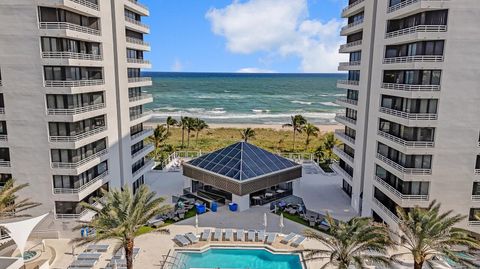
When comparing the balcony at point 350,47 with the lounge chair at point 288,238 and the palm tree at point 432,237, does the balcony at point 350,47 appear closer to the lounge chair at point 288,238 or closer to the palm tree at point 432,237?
the lounge chair at point 288,238

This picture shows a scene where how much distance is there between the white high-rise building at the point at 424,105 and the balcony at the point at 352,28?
2.64 meters

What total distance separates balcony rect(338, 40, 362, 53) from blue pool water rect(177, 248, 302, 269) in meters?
21.5

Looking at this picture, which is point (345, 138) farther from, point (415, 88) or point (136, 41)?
point (136, 41)

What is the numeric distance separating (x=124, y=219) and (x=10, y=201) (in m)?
11.5

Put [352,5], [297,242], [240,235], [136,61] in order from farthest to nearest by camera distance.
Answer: [136,61]
[352,5]
[240,235]
[297,242]

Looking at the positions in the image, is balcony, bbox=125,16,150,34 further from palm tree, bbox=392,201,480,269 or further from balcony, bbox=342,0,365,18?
palm tree, bbox=392,201,480,269

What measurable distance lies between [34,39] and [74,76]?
377 cm

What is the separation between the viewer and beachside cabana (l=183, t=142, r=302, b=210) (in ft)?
118

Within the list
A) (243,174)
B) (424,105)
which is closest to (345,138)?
(243,174)

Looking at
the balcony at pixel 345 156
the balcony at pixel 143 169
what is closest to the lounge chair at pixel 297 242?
the balcony at pixel 345 156

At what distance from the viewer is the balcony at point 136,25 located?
36.2 m

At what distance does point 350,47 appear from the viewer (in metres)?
37.8

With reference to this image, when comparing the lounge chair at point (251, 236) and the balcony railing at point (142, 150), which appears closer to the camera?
the lounge chair at point (251, 236)

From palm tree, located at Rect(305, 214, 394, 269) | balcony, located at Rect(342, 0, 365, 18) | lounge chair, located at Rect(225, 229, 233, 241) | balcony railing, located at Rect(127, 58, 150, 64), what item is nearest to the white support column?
lounge chair, located at Rect(225, 229, 233, 241)
